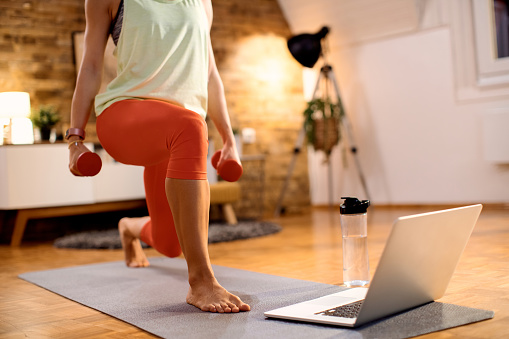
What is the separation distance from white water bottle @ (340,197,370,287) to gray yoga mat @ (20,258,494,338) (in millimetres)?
98

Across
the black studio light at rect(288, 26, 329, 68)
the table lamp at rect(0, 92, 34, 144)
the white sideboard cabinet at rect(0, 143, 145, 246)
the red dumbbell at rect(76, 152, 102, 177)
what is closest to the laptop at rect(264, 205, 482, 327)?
the red dumbbell at rect(76, 152, 102, 177)

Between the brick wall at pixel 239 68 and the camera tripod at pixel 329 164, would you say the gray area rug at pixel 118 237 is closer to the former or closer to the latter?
the brick wall at pixel 239 68

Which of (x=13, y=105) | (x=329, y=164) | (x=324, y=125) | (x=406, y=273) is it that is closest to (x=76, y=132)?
(x=406, y=273)

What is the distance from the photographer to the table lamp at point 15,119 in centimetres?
414

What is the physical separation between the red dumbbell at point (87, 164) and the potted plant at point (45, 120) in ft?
9.29

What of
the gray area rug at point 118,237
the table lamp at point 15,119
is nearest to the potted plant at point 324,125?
the gray area rug at point 118,237

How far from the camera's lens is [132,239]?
2596mm

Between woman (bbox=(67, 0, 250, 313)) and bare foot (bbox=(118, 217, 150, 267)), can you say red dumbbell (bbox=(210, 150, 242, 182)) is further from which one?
bare foot (bbox=(118, 217, 150, 267))

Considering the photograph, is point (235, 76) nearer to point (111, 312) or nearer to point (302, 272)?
point (302, 272)

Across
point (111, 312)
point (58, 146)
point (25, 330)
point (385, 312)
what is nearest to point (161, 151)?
point (111, 312)

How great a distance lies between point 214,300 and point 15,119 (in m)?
3.02

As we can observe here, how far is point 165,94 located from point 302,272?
3.11 ft

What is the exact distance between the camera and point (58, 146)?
4.18 meters

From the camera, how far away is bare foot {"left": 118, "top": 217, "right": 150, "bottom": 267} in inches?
94.0
